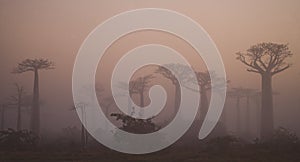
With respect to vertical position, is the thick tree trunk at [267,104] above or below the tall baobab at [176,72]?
below

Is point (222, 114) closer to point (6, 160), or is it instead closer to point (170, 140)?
point (170, 140)

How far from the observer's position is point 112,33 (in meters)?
24.1

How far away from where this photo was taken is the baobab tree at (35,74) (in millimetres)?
25344

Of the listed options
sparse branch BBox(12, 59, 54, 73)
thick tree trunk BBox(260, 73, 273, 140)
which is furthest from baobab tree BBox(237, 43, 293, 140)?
sparse branch BBox(12, 59, 54, 73)

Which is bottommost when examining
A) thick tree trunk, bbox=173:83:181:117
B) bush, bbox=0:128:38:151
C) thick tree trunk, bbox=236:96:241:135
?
bush, bbox=0:128:38:151

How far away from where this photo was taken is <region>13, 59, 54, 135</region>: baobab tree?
25344mm

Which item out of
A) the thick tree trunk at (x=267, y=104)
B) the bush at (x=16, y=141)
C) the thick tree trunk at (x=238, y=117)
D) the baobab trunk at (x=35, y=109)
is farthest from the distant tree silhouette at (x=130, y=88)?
the thick tree trunk at (x=267, y=104)

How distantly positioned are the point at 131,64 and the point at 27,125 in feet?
28.2

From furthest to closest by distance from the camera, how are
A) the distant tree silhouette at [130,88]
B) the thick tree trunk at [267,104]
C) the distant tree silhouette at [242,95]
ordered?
the distant tree silhouette at [242,95] < the distant tree silhouette at [130,88] < the thick tree trunk at [267,104]

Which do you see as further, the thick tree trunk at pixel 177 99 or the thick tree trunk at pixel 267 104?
the thick tree trunk at pixel 177 99

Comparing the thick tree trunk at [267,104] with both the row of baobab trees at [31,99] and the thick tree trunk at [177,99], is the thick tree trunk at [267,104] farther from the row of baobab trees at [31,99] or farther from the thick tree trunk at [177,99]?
the row of baobab trees at [31,99]

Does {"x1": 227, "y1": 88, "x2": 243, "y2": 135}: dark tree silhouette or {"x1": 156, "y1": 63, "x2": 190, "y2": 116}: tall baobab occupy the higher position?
{"x1": 156, "y1": 63, "x2": 190, "y2": 116}: tall baobab

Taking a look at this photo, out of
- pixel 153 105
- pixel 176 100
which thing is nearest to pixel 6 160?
pixel 153 105

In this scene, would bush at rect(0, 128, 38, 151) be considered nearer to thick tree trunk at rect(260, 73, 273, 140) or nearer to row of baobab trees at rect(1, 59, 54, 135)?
row of baobab trees at rect(1, 59, 54, 135)
